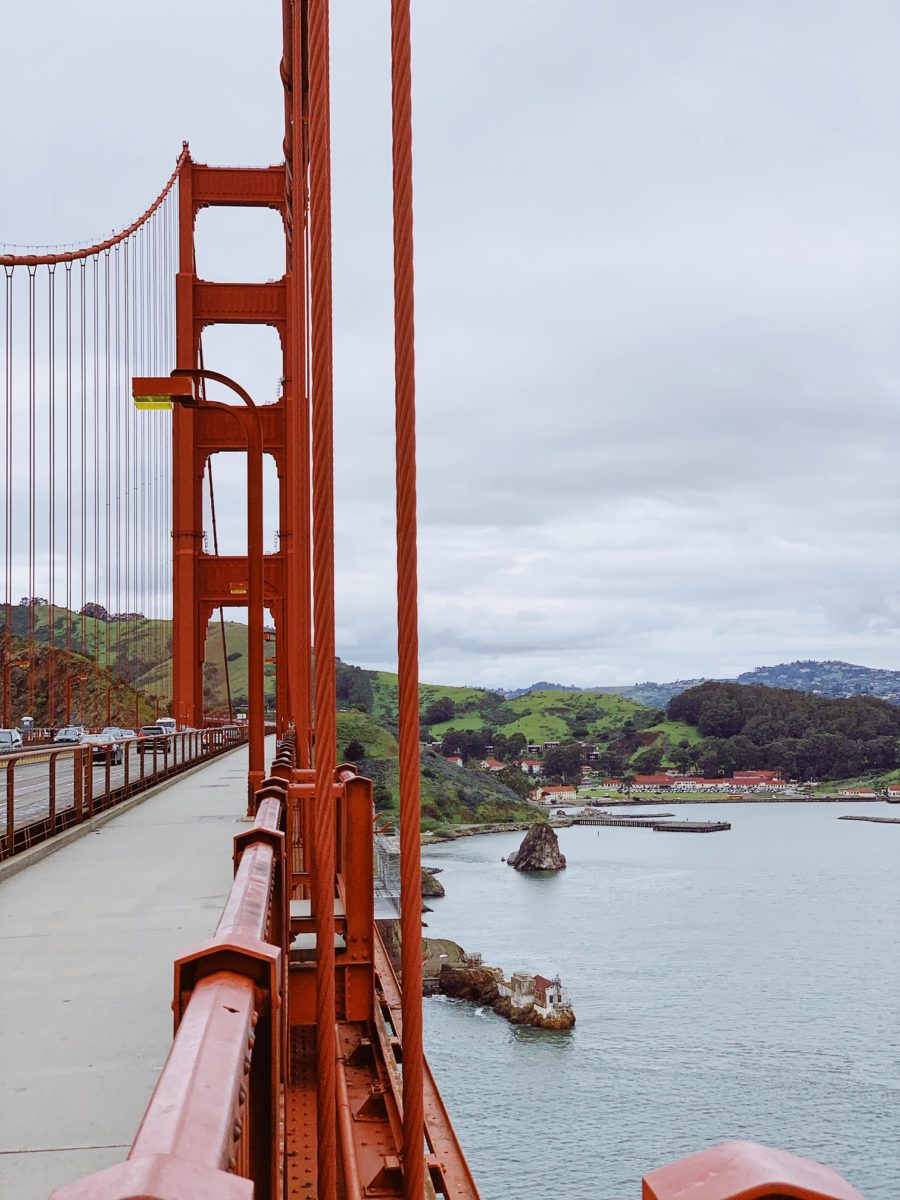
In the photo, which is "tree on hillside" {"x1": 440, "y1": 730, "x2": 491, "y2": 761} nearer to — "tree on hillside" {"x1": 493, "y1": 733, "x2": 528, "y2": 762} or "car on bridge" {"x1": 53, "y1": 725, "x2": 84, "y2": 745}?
"tree on hillside" {"x1": 493, "y1": 733, "x2": 528, "y2": 762}

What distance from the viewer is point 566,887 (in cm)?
7419

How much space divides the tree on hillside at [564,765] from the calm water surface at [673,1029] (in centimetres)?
5771

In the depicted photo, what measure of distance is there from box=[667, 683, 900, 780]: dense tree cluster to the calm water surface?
180ft

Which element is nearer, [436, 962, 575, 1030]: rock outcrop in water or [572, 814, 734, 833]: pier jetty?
[436, 962, 575, 1030]: rock outcrop in water

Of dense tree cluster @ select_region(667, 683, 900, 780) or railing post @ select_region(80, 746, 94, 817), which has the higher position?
railing post @ select_region(80, 746, 94, 817)

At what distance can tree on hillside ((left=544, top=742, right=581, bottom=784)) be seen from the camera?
5428 inches

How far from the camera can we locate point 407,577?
2143mm

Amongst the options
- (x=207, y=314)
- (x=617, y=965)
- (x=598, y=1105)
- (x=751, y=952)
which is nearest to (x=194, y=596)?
(x=207, y=314)

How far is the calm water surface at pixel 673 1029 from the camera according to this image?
37.4 metres

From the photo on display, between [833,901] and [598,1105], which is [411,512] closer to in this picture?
[598,1105]

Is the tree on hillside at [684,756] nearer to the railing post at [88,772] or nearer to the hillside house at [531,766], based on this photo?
the hillside house at [531,766]

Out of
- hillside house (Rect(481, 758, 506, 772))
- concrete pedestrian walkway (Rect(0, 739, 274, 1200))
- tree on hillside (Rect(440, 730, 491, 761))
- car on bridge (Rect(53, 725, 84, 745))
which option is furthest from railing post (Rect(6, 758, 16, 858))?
tree on hillside (Rect(440, 730, 491, 761))

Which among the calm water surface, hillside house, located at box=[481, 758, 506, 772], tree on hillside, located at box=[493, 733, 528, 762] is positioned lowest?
the calm water surface

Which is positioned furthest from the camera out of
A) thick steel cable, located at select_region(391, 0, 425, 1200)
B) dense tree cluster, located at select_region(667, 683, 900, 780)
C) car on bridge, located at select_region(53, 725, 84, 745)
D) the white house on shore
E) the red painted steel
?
dense tree cluster, located at select_region(667, 683, 900, 780)
